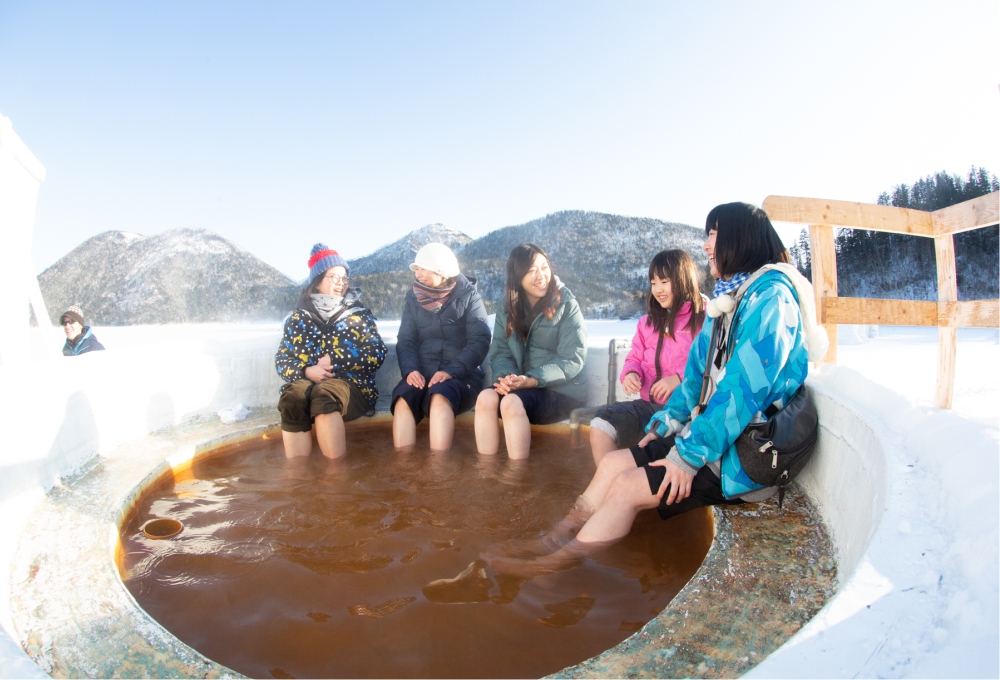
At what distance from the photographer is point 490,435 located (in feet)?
9.52

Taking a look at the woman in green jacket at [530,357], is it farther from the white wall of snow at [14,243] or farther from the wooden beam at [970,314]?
the white wall of snow at [14,243]

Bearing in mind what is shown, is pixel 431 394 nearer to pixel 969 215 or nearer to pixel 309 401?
pixel 309 401

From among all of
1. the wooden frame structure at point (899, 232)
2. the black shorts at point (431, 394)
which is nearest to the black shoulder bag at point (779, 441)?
the wooden frame structure at point (899, 232)

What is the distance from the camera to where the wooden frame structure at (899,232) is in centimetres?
228

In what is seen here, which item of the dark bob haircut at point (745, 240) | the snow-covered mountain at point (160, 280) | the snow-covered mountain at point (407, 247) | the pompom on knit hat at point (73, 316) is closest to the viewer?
the dark bob haircut at point (745, 240)

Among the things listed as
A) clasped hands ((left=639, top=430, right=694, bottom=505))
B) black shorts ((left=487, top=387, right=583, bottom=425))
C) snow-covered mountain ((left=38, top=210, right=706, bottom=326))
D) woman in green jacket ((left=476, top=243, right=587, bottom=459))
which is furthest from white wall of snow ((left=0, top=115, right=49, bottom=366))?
snow-covered mountain ((left=38, top=210, right=706, bottom=326))

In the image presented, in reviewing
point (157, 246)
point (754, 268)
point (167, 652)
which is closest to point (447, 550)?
point (167, 652)

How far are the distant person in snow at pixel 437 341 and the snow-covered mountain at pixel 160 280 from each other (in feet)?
70.8

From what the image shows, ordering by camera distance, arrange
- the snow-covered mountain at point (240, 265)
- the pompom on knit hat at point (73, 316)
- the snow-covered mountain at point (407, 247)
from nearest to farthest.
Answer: the pompom on knit hat at point (73, 316), the snow-covered mountain at point (240, 265), the snow-covered mountain at point (407, 247)

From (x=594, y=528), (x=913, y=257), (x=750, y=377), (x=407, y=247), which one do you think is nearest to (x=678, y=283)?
(x=750, y=377)

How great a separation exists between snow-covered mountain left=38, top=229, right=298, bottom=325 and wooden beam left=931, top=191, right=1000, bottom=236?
931 inches

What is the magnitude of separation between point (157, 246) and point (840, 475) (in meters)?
36.7

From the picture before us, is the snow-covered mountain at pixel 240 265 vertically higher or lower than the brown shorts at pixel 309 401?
higher

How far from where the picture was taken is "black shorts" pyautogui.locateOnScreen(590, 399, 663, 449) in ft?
8.09
